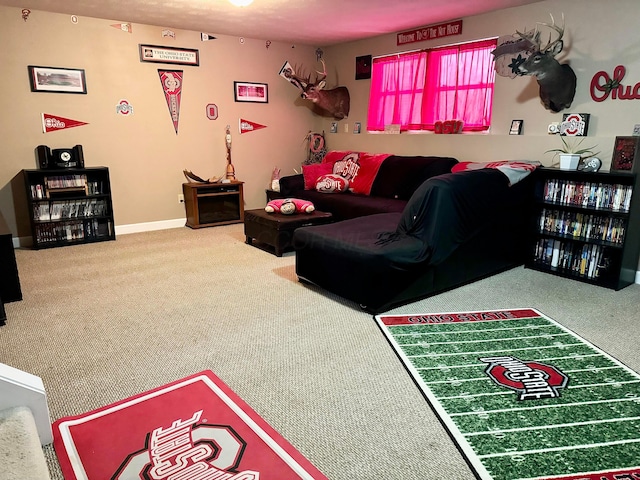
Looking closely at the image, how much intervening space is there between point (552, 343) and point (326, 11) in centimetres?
366

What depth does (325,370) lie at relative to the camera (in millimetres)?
2279

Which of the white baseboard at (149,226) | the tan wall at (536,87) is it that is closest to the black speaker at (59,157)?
the white baseboard at (149,226)

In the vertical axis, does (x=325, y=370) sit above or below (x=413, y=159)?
below

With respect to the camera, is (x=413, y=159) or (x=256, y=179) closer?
→ (x=413, y=159)

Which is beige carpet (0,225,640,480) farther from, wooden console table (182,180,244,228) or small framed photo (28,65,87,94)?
small framed photo (28,65,87,94)

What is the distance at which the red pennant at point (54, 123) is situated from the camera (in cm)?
474

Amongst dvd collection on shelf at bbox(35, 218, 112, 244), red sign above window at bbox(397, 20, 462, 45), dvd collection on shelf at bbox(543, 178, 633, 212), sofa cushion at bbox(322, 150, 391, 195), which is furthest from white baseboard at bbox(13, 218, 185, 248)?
dvd collection on shelf at bbox(543, 178, 633, 212)

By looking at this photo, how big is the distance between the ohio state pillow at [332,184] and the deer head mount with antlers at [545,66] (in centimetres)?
214

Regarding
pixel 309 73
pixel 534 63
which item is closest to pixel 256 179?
pixel 309 73

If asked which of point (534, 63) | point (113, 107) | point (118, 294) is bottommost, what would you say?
point (118, 294)

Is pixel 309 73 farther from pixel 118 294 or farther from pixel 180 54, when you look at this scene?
pixel 118 294

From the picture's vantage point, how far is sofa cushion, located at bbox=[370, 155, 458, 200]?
4797 millimetres

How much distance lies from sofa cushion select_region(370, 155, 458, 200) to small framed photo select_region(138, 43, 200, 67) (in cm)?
271

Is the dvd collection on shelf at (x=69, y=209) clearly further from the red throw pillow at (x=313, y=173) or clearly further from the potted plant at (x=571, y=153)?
the potted plant at (x=571, y=153)
